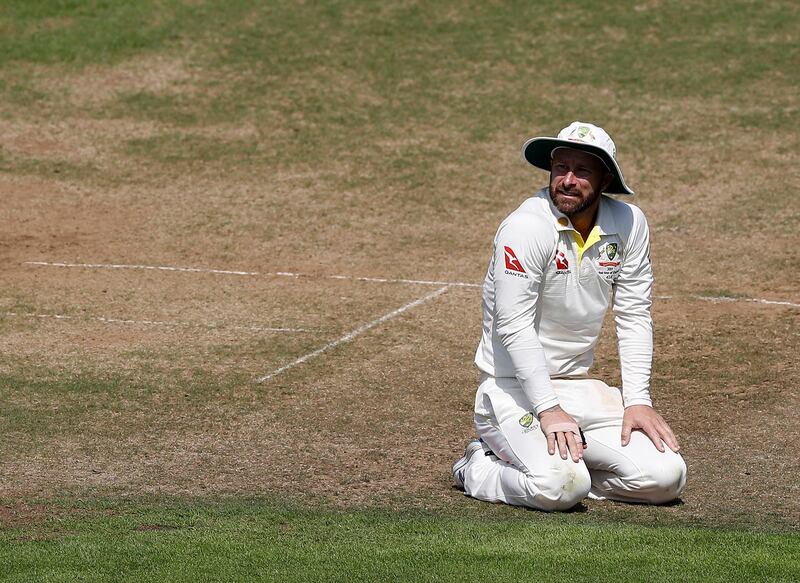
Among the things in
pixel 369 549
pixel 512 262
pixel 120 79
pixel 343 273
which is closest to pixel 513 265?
pixel 512 262

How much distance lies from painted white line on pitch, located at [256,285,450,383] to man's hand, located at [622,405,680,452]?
3.85m

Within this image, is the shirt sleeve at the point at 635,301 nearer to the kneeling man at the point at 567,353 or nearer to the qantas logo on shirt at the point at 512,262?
the kneeling man at the point at 567,353

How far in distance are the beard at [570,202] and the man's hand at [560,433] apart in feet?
3.81

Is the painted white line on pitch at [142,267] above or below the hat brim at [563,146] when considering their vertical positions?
below

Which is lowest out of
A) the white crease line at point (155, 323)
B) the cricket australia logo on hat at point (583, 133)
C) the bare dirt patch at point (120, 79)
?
the white crease line at point (155, 323)

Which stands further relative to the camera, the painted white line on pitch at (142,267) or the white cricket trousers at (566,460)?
the painted white line on pitch at (142,267)

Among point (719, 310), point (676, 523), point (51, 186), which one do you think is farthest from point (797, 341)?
point (51, 186)

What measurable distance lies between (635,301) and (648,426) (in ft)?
2.61

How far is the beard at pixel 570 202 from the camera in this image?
7.78 meters

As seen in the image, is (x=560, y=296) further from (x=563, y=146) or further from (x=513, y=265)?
(x=563, y=146)

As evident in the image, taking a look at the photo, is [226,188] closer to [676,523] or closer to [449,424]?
[449,424]

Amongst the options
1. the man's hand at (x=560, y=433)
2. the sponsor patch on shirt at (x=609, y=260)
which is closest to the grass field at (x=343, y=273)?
the man's hand at (x=560, y=433)

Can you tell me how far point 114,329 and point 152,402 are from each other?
2326 millimetres

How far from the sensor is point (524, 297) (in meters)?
7.64
